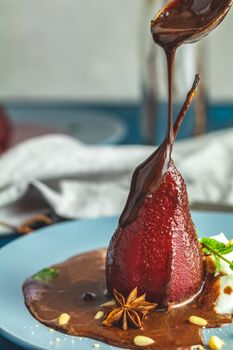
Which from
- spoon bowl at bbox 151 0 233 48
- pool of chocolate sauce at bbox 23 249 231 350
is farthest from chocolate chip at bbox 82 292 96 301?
spoon bowl at bbox 151 0 233 48

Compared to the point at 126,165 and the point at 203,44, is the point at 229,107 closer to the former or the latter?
the point at 203,44

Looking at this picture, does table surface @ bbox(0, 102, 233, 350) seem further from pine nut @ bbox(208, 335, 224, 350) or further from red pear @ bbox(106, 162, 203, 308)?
pine nut @ bbox(208, 335, 224, 350)

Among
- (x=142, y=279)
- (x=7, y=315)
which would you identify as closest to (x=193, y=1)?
(x=142, y=279)

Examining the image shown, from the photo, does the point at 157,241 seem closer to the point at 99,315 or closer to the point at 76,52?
the point at 99,315

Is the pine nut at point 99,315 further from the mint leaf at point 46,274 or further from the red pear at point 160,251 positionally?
the mint leaf at point 46,274

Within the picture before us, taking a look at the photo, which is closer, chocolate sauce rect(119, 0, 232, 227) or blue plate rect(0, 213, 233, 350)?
A: blue plate rect(0, 213, 233, 350)

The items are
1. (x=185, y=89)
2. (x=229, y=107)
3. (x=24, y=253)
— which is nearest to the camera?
(x=24, y=253)
